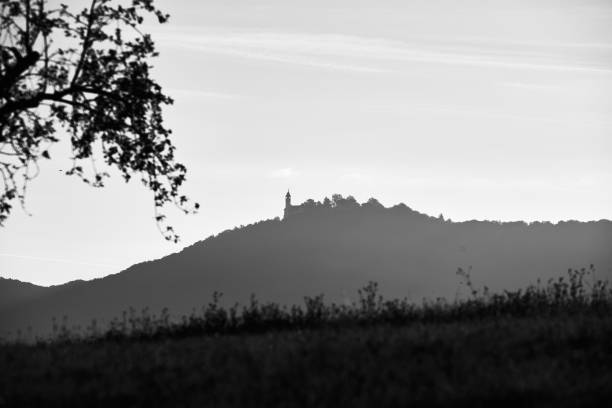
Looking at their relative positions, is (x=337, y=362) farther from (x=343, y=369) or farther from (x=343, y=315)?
(x=343, y=315)

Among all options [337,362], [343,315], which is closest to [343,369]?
[337,362]

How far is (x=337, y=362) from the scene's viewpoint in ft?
35.3

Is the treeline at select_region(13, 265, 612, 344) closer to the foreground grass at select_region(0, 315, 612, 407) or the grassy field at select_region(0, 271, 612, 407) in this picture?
the grassy field at select_region(0, 271, 612, 407)

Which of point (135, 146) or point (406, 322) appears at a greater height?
point (135, 146)

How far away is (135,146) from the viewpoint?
702 inches

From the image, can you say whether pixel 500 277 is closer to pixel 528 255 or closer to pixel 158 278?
pixel 528 255

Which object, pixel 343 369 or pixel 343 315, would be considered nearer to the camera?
pixel 343 369

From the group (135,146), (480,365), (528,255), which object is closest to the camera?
(480,365)

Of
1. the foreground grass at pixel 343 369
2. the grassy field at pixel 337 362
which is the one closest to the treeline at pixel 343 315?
the grassy field at pixel 337 362

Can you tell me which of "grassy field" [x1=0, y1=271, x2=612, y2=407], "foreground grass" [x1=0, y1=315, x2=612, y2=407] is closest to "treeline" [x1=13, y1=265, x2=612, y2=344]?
"grassy field" [x1=0, y1=271, x2=612, y2=407]

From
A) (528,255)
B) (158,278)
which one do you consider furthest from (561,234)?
(158,278)

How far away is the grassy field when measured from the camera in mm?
9484

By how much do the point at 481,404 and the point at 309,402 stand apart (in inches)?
74.2

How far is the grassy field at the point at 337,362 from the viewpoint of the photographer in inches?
373
